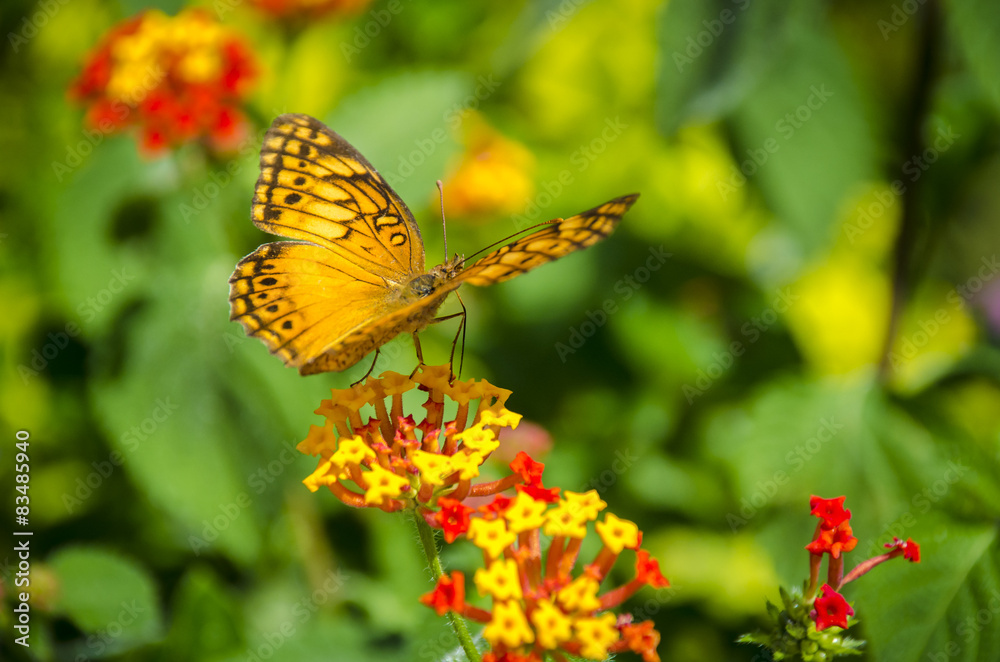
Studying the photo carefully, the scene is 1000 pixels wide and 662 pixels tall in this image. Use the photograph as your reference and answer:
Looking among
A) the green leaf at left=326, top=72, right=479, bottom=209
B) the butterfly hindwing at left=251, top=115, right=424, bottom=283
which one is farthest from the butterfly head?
the green leaf at left=326, top=72, right=479, bottom=209

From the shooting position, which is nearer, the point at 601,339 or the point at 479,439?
the point at 479,439

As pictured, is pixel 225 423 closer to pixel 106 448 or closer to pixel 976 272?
pixel 106 448

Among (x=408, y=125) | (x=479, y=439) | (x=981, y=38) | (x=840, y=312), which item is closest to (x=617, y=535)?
(x=479, y=439)

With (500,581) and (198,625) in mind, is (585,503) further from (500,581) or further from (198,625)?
(198,625)

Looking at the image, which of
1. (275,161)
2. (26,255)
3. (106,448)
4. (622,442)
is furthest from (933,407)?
(26,255)

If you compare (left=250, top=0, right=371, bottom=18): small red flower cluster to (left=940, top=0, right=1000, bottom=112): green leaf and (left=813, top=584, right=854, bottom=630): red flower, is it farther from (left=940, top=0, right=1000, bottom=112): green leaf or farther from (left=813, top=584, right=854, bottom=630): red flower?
(left=813, top=584, right=854, bottom=630): red flower

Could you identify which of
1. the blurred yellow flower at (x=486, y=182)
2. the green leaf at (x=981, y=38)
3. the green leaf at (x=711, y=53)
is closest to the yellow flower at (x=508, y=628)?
the green leaf at (x=711, y=53)

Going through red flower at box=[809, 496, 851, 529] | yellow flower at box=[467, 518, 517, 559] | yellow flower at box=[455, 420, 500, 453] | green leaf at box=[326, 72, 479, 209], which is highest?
green leaf at box=[326, 72, 479, 209]
